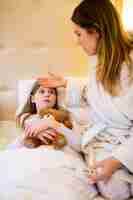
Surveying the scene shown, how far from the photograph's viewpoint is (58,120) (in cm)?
171

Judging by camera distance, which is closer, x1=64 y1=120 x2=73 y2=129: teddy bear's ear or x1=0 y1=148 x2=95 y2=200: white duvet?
x1=0 y1=148 x2=95 y2=200: white duvet

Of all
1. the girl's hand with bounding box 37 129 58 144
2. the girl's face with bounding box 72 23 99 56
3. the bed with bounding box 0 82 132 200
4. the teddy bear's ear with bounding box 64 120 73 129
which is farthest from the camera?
the teddy bear's ear with bounding box 64 120 73 129

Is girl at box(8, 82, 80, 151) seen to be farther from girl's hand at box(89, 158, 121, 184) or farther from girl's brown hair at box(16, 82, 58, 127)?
girl's hand at box(89, 158, 121, 184)

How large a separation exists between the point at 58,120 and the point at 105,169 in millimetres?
558

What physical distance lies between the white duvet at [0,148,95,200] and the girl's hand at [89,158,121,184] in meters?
0.04

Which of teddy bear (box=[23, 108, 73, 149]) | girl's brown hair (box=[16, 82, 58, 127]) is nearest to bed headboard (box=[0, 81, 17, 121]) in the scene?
girl's brown hair (box=[16, 82, 58, 127])

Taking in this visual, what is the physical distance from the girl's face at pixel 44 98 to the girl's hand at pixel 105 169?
0.62 metres

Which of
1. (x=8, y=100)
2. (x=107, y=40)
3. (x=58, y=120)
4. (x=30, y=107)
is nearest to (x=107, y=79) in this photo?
(x=107, y=40)

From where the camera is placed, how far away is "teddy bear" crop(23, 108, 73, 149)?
4.93 feet

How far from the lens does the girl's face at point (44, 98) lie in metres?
1.77

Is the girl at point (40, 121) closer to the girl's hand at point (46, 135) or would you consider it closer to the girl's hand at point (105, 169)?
the girl's hand at point (46, 135)

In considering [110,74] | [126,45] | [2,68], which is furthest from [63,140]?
[2,68]

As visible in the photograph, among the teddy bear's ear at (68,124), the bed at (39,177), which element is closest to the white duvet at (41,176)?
the bed at (39,177)

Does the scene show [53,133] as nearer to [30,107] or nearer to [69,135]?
[69,135]
